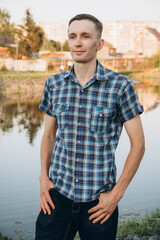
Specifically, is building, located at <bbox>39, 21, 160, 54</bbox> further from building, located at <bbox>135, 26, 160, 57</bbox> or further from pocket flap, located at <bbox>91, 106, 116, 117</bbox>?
pocket flap, located at <bbox>91, 106, 116, 117</bbox>

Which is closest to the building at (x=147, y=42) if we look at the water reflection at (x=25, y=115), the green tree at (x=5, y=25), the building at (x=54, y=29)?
the green tree at (x=5, y=25)

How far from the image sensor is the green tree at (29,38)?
40.1 meters

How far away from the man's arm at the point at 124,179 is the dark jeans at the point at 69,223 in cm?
4

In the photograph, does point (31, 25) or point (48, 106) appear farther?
point (31, 25)

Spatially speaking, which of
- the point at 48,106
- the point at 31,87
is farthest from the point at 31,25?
the point at 48,106

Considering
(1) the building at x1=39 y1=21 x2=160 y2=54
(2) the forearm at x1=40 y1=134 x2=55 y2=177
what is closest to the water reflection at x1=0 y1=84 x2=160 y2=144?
(2) the forearm at x1=40 y1=134 x2=55 y2=177

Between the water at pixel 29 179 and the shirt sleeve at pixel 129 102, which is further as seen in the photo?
the water at pixel 29 179

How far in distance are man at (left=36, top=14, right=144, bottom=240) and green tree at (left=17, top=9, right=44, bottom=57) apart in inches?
1537

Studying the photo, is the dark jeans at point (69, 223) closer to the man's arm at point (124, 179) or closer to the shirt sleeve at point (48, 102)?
the man's arm at point (124, 179)

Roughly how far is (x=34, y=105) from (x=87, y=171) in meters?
19.6

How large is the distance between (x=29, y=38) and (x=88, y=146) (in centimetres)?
3975

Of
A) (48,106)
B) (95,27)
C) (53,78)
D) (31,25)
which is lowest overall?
(48,106)

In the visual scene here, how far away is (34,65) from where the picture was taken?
40906mm

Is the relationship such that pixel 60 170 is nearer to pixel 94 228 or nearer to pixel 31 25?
pixel 94 228
